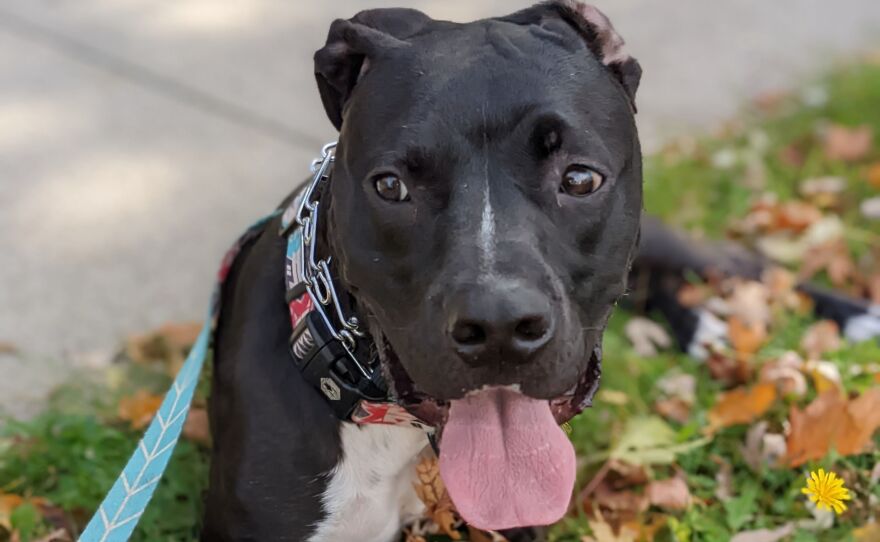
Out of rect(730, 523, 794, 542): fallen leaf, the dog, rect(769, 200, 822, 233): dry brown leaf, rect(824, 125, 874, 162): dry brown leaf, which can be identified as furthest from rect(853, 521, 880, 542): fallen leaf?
rect(824, 125, 874, 162): dry brown leaf

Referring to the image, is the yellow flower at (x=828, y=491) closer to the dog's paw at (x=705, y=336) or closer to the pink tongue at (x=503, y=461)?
the pink tongue at (x=503, y=461)

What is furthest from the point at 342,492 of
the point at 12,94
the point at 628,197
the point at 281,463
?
the point at 12,94

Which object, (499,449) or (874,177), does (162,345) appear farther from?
(874,177)

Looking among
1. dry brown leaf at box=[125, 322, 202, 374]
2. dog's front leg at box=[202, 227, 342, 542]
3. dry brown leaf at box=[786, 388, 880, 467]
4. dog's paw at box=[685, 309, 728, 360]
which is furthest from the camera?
dog's paw at box=[685, 309, 728, 360]

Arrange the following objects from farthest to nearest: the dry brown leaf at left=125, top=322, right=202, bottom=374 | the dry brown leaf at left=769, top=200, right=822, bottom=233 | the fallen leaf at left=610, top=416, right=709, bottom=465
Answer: the dry brown leaf at left=769, top=200, right=822, bottom=233 < the dry brown leaf at left=125, top=322, right=202, bottom=374 < the fallen leaf at left=610, top=416, right=709, bottom=465

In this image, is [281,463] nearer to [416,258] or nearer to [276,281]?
[276,281]

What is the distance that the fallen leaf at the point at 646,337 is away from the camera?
407cm

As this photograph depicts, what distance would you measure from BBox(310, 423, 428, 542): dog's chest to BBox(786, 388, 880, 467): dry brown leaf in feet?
3.84

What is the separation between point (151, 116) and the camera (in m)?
5.17

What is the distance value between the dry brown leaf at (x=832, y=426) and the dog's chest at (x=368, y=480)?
3.84 ft

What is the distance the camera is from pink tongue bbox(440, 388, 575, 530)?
231 cm

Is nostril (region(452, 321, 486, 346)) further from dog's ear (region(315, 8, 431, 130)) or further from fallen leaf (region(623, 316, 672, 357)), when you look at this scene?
fallen leaf (region(623, 316, 672, 357))

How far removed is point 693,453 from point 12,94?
3.67 metres

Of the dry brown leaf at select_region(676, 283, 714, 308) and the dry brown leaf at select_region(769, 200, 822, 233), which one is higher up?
the dry brown leaf at select_region(676, 283, 714, 308)
